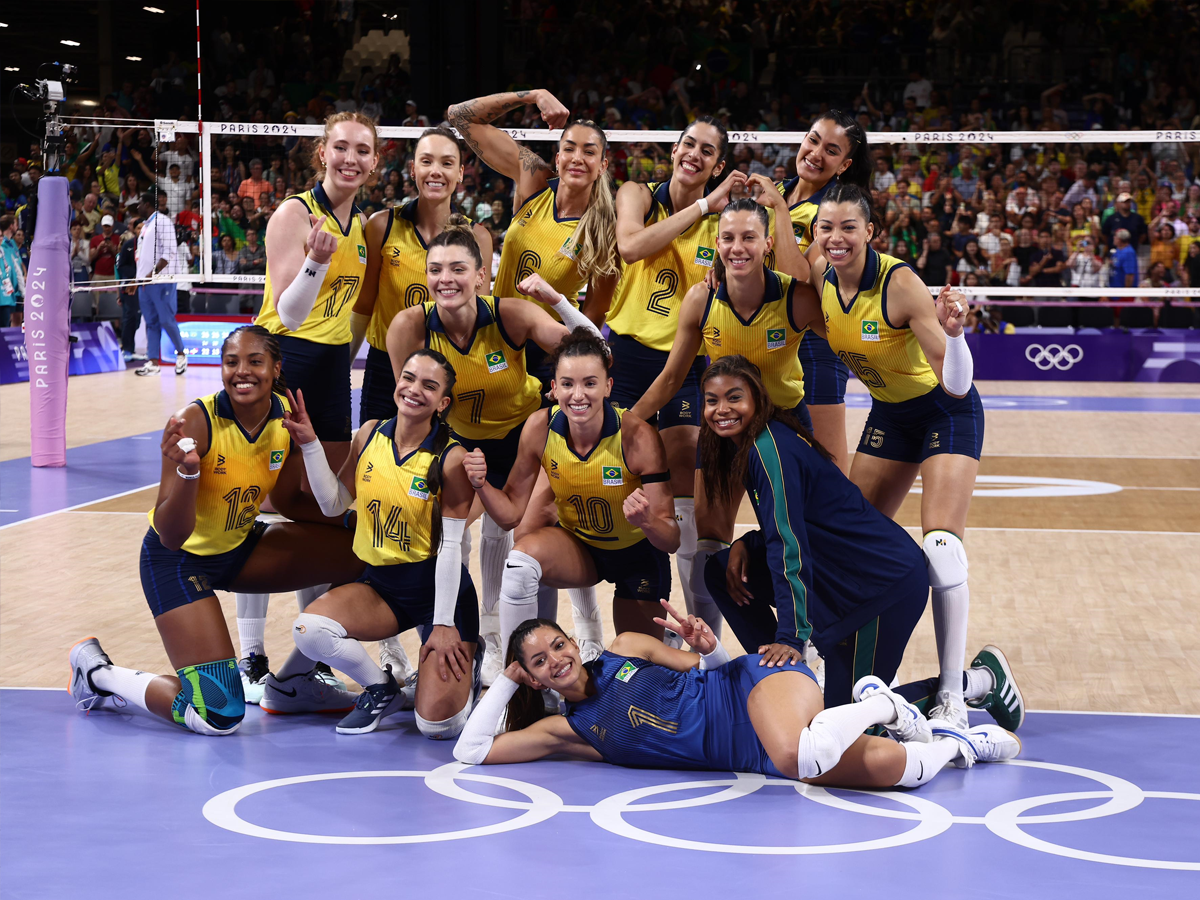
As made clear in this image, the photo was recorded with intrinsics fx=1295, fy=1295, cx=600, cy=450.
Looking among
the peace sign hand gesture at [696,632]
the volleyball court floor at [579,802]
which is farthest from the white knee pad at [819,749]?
the peace sign hand gesture at [696,632]

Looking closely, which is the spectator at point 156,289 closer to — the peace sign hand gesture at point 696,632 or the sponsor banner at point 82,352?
the sponsor banner at point 82,352

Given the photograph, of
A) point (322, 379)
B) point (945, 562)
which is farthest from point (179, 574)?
point (945, 562)

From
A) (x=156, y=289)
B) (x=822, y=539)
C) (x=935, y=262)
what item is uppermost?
(x=935, y=262)

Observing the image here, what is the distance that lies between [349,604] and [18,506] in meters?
4.90

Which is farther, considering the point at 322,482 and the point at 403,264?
the point at 403,264

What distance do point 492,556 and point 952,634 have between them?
187cm

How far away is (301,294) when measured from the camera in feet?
17.0

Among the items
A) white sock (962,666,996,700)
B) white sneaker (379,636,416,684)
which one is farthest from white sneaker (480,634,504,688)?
white sock (962,666,996,700)

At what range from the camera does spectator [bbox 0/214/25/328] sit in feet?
53.8

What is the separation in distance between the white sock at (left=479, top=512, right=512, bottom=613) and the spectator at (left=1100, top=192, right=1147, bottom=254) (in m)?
13.0

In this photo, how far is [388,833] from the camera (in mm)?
3611

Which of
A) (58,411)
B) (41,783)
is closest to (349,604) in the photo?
(41,783)

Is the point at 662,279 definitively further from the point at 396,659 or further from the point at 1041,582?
the point at 1041,582

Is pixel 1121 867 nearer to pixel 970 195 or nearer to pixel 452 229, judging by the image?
pixel 452 229
